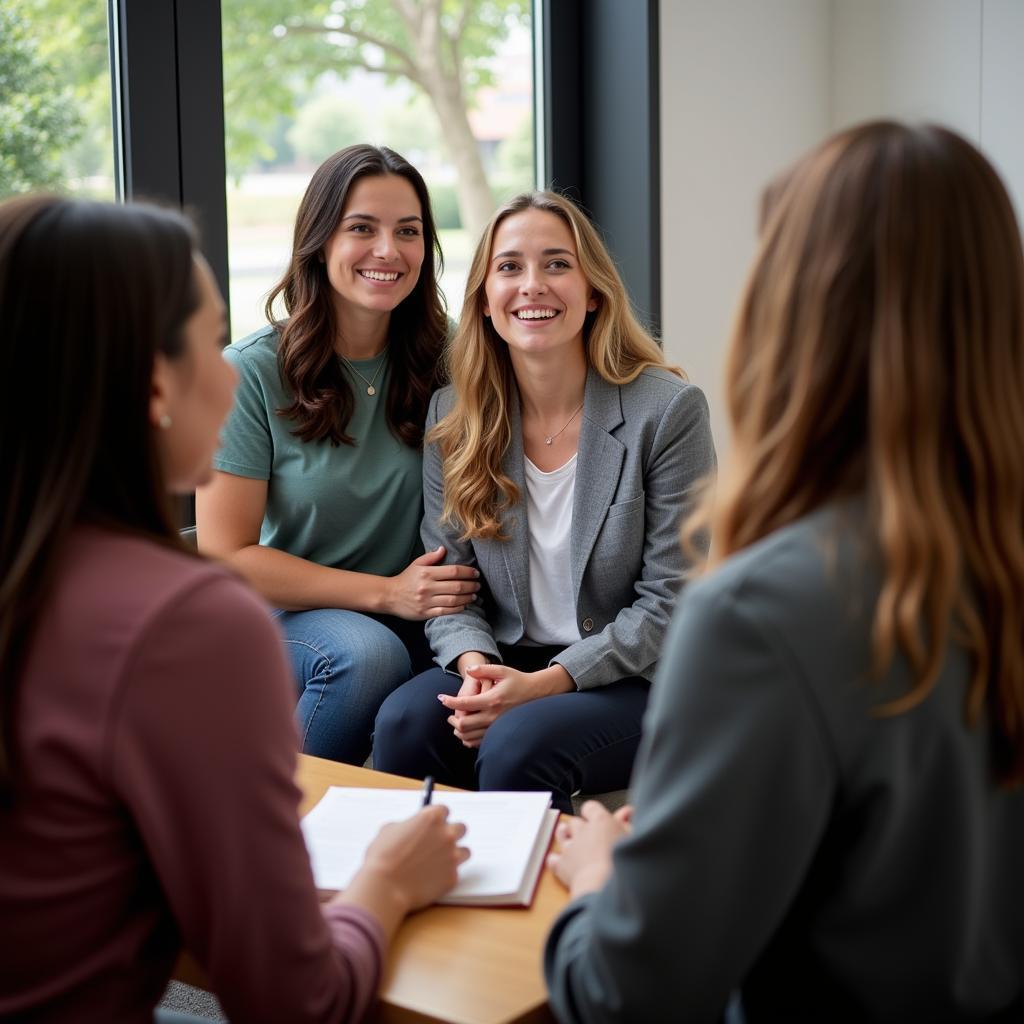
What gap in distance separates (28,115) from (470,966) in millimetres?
2062

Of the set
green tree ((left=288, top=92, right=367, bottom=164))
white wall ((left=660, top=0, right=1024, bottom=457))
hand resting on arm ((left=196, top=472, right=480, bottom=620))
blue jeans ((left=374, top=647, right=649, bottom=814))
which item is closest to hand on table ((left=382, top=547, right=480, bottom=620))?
hand resting on arm ((left=196, top=472, right=480, bottom=620))

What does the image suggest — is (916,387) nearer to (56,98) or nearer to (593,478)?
(593,478)

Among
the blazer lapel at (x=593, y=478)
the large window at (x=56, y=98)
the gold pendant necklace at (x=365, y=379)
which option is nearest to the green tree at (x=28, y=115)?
the large window at (x=56, y=98)

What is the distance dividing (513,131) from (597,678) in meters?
1.99

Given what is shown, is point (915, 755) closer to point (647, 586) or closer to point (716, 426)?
point (647, 586)

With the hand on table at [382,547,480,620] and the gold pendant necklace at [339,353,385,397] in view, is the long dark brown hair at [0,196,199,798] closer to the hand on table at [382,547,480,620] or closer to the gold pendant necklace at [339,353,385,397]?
the hand on table at [382,547,480,620]

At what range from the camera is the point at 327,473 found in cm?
251

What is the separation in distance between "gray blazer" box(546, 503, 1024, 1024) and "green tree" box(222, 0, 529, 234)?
2.40m

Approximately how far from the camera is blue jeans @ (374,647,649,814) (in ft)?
6.88

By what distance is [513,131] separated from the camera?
12.0 ft

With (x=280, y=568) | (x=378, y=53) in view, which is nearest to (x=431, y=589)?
(x=280, y=568)

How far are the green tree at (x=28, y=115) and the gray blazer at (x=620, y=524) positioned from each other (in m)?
1.17

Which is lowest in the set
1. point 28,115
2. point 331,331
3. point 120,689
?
point 120,689

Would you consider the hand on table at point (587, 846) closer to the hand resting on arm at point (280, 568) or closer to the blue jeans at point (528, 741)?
the blue jeans at point (528, 741)
